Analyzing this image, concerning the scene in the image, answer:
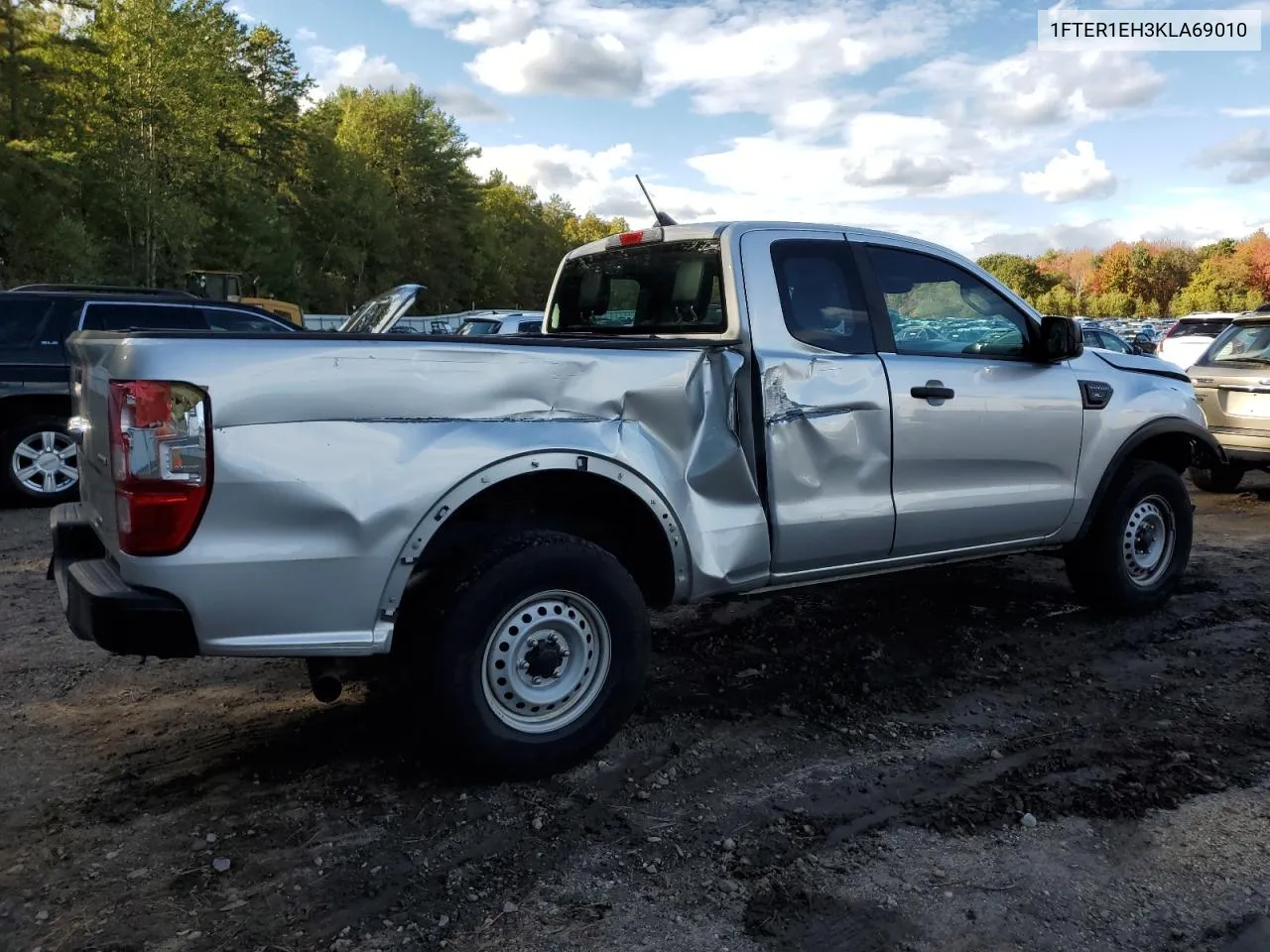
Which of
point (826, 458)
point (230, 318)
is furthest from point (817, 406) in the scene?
point (230, 318)

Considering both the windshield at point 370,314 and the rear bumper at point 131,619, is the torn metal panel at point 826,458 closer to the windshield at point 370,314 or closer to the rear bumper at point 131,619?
the windshield at point 370,314

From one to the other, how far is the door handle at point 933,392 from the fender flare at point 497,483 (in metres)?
1.35

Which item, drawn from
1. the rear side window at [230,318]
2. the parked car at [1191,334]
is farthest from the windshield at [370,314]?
the parked car at [1191,334]

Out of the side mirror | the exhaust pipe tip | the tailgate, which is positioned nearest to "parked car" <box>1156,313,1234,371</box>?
the side mirror

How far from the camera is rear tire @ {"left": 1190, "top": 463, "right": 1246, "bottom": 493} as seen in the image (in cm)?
1004

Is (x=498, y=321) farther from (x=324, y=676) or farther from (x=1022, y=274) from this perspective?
(x=1022, y=274)

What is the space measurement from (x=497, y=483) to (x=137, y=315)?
724cm

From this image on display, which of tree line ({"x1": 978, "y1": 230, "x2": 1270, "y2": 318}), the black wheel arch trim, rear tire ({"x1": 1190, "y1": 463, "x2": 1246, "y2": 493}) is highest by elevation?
tree line ({"x1": 978, "y1": 230, "x2": 1270, "y2": 318})

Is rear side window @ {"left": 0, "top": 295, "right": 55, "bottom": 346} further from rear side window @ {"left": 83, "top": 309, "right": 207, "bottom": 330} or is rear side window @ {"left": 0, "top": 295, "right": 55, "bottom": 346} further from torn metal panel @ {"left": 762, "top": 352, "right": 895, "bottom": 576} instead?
torn metal panel @ {"left": 762, "top": 352, "right": 895, "bottom": 576}

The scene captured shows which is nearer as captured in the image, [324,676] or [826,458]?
[324,676]

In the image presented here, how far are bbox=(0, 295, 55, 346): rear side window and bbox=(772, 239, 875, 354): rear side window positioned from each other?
7.34 meters

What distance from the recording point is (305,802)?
336 cm

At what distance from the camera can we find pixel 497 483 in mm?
3393

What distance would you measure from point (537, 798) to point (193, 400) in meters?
1.70
